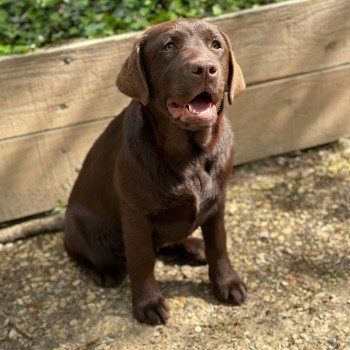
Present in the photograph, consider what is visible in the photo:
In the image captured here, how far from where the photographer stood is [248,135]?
4.42 metres

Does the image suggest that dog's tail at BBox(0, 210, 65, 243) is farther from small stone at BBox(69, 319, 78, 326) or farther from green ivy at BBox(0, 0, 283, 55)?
green ivy at BBox(0, 0, 283, 55)

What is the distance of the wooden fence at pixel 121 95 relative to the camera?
152 inches

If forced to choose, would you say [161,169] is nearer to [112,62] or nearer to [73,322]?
[73,322]

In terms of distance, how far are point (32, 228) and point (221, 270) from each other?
1.35 m

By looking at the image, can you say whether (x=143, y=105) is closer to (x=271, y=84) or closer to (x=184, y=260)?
(x=184, y=260)

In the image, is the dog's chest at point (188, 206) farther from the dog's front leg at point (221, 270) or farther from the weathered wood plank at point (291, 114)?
the weathered wood plank at point (291, 114)

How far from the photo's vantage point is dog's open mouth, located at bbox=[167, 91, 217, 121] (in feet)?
8.81

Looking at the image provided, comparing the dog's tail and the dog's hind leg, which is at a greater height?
the dog's hind leg

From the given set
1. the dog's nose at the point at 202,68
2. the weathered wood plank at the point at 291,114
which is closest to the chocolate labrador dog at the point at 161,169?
the dog's nose at the point at 202,68

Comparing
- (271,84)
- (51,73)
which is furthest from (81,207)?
(271,84)

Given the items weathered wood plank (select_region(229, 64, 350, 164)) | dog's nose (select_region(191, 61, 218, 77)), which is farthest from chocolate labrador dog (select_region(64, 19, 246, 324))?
weathered wood plank (select_region(229, 64, 350, 164))

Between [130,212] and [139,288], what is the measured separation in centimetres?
50

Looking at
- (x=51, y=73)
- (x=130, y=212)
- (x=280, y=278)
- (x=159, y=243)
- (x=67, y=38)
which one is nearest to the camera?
(x=130, y=212)

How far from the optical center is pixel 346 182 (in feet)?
14.1
